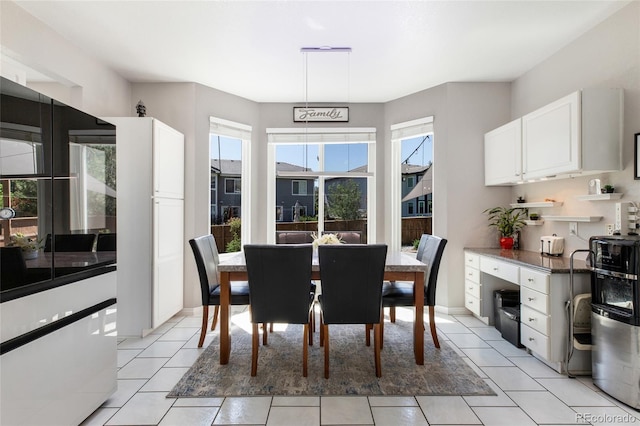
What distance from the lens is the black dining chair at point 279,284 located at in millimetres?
2299

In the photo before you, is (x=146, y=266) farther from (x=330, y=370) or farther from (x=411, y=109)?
(x=411, y=109)

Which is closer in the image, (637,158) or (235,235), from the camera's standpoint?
(637,158)

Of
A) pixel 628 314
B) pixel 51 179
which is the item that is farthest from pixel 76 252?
pixel 628 314

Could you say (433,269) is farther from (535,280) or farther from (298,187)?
(298,187)

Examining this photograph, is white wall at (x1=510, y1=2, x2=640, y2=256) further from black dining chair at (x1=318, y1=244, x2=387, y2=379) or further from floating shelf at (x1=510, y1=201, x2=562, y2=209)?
black dining chair at (x1=318, y1=244, x2=387, y2=379)

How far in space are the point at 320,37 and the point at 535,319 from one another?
2.96 meters

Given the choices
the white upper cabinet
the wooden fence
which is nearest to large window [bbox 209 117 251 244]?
the wooden fence

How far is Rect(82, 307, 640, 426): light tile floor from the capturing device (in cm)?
189

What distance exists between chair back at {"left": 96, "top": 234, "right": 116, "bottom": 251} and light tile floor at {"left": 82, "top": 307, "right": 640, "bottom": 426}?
1.00 meters

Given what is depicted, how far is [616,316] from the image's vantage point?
206 cm

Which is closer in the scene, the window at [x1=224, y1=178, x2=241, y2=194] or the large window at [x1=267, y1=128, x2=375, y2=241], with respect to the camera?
the window at [x1=224, y1=178, x2=241, y2=194]

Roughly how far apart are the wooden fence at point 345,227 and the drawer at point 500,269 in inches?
37.2

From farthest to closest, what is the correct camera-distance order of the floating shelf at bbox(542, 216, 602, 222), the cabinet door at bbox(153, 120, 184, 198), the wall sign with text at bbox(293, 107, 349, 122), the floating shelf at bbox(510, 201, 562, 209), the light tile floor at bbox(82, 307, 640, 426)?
1. the wall sign with text at bbox(293, 107, 349, 122)
2. the cabinet door at bbox(153, 120, 184, 198)
3. the floating shelf at bbox(510, 201, 562, 209)
4. the floating shelf at bbox(542, 216, 602, 222)
5. the light tile floor at bbox(82, 307, 640, 426)

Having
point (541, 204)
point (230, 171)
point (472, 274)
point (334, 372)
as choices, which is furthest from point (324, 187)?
point (334, 372)
